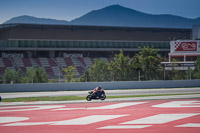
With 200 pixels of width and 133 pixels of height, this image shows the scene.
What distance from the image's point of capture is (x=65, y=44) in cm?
7975

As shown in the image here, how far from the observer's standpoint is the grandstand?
74875mm

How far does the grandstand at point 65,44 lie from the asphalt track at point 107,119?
44644 millimetres

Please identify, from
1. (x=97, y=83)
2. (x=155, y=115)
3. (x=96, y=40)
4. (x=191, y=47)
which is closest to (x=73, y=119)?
(x=155, y=115)

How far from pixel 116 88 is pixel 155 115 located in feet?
81.4

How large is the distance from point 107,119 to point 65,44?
194 feet

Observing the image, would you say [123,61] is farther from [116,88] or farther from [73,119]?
[73,119]

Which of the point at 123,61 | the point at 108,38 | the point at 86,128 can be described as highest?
the point at 108,38

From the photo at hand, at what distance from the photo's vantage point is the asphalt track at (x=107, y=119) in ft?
59.6

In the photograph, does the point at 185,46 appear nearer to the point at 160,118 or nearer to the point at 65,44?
Result: the point at 65,44

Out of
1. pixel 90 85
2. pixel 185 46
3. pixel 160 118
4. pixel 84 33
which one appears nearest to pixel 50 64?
pixel 84 33

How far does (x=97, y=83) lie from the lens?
4662 cm

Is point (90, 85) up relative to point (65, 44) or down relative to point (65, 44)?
down

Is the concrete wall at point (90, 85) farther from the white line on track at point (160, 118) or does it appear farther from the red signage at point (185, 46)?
the red signage at point (185, 46)

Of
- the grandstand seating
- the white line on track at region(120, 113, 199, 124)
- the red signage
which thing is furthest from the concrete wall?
the red signage
